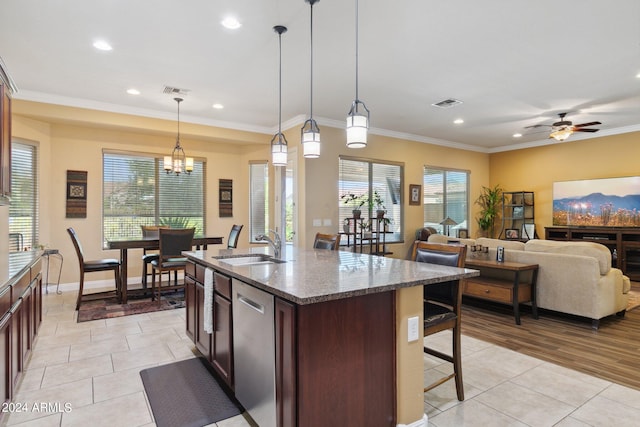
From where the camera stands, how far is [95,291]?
5.61m

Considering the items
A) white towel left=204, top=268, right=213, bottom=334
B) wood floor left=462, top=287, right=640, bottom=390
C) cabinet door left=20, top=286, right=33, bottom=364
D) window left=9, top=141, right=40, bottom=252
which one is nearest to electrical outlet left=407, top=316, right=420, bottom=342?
white towel left=204, top=268, right=213, bottom=334

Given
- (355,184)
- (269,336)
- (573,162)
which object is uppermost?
(573,162)

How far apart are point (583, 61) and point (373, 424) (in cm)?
427

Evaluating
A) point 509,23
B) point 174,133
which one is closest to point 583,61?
point 509,23

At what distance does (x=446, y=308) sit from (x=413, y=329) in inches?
23.3

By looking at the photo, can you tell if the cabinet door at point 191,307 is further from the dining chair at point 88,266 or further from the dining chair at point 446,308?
the dining chair at point 88,266

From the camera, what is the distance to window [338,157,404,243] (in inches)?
261

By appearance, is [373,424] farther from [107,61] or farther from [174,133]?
[174,133]

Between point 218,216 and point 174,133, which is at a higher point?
point 174,133

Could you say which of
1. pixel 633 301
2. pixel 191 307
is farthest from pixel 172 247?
pixel 633 301

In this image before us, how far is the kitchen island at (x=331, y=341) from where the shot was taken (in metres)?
1.65

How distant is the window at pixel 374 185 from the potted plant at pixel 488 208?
101 inches

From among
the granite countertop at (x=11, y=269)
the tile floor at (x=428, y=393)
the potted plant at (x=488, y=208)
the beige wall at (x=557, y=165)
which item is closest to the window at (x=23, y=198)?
the tile floor at (x=428, y=393)

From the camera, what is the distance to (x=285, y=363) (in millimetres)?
1679
